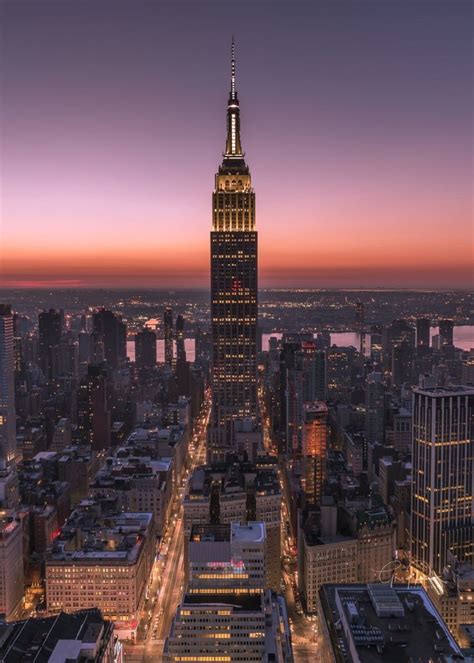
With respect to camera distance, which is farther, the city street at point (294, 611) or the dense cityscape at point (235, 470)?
the city street at point (294, 611)

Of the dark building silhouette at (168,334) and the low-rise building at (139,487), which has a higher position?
the dark building silhouette at (168,334)

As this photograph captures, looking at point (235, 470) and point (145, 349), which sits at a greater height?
point (145, 349)

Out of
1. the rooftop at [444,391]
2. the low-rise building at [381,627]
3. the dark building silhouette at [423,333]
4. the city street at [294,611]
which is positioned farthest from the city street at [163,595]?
the dark building silhouette at [423,333]

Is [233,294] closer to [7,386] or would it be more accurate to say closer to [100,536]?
[7,386]

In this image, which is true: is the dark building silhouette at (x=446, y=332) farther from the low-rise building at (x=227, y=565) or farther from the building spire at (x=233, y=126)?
the low-rise building at (x=227, y=565)

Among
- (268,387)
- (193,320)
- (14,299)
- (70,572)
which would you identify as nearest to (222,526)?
(70,572)

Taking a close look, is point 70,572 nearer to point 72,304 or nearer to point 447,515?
point 447,515

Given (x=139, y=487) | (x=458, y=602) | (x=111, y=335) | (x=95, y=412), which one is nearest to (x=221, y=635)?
(x=458, y=602)
